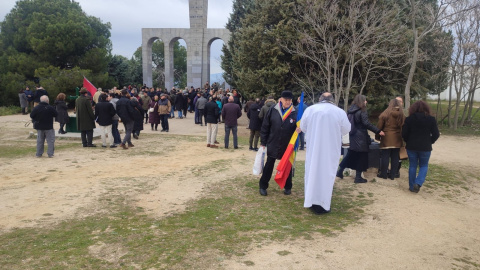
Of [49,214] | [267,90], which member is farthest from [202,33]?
[49,214]

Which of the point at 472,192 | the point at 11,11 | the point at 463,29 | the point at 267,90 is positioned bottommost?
the point at 472,192

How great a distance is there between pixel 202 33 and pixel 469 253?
2884cm

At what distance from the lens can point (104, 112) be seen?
10891 millimetres

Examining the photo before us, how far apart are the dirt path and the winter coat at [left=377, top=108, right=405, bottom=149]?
0.85 meters

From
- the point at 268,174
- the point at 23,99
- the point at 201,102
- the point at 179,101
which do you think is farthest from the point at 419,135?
the point at 23,99

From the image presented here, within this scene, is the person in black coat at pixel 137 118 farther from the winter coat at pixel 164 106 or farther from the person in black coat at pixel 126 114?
the winter coat at pixel 164 106

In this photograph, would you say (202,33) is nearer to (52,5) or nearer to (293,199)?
(52,5)

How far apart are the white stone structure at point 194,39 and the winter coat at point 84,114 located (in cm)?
1997

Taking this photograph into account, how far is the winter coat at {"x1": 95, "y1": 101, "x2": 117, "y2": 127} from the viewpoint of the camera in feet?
35.7

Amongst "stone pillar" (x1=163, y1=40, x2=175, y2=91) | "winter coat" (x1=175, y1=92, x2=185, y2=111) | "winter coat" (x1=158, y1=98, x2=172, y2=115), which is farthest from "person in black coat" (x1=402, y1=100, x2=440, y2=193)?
"stone pillar" (x1=163, y1=40, x2=175, y2=91)

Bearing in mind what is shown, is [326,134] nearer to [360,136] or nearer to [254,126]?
[360,136]

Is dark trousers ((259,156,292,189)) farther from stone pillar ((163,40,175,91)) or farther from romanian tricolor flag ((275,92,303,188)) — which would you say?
stone pillar ((163,40,175,91))

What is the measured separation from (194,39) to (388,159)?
25592mm

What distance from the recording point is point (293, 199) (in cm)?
627
